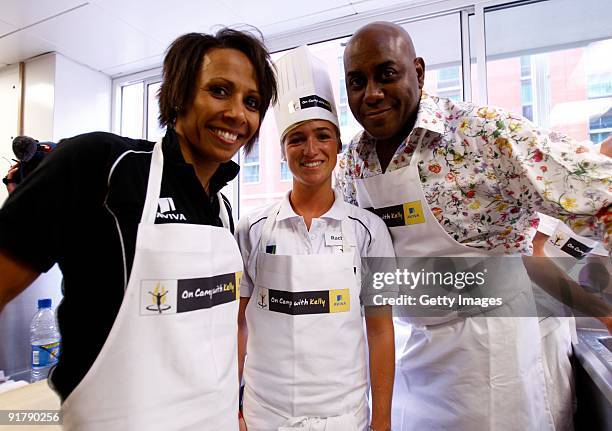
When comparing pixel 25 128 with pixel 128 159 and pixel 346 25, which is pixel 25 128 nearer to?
pixel 346 25

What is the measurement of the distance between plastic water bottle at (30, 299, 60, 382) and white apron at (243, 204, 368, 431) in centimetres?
88

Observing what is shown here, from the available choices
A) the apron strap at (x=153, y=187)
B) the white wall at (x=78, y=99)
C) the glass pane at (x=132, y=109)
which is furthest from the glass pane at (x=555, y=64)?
the white wall at (x=78, y=99)

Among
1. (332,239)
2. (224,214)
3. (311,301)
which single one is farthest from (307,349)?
(224,214)

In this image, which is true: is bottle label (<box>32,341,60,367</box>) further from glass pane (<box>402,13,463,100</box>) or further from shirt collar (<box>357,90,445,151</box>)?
glass pane (<box>402,13,463,100</box>)

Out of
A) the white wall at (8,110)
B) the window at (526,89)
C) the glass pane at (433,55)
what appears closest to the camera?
the window at (526,89)

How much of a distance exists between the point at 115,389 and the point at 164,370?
0.26ft

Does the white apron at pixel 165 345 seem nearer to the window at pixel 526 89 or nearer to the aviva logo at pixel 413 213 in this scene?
the aviva logo at pixel 413 213

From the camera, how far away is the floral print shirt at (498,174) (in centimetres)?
74

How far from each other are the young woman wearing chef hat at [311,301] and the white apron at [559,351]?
50 cm

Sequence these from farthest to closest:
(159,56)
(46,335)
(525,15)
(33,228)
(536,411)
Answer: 1. (159,56)
2. (525,15)
3. (46,335)
4. (536,411)
5. (33,228)

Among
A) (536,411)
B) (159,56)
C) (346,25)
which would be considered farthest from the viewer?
(159,56)

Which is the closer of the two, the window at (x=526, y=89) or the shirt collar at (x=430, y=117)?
the shirt collar at (x=430, y=117)

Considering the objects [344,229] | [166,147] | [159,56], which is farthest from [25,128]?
[344,229]

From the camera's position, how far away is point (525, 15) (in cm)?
174
